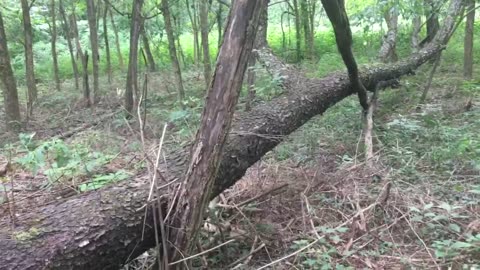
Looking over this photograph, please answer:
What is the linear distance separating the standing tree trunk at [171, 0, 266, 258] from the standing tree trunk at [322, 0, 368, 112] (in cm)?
169

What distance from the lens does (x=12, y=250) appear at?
8.55 ft

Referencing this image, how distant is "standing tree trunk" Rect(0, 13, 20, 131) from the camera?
8.62m

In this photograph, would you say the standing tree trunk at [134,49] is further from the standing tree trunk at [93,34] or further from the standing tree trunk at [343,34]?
the standing tree trunk at [343,34]

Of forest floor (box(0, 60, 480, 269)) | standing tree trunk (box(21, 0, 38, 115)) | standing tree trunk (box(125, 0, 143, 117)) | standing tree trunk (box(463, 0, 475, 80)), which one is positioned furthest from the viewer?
standing tree trunk (box(21, 0, 38, 115))

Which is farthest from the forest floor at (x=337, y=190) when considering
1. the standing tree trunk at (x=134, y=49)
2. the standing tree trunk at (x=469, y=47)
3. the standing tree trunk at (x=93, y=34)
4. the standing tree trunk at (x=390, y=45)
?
the standing tree trunk at (x=93, y=34)

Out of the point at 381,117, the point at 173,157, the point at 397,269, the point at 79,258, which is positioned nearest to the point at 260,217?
the point at 173,157

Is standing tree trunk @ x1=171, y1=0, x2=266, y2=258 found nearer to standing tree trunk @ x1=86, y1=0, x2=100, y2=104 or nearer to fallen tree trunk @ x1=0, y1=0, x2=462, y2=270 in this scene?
fallen tree trunk @ x1=0, y1=0, x2=462, y2=270

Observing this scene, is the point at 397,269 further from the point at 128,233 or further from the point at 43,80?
the point at 43,80

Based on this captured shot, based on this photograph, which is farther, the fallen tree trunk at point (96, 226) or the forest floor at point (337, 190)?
the forest floor at point (337, 190)

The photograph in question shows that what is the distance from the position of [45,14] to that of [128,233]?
574 inches

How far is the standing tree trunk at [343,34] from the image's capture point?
15.4ft

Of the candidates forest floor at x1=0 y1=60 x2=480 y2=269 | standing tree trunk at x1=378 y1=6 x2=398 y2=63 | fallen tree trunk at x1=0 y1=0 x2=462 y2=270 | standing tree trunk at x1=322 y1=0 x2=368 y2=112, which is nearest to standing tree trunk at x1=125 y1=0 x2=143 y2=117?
forest floor at x1=0 y1=60 x2=480 y2=269

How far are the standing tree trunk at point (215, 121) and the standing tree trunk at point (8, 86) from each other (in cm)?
664

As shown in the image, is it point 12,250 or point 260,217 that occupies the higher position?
point 12,250
